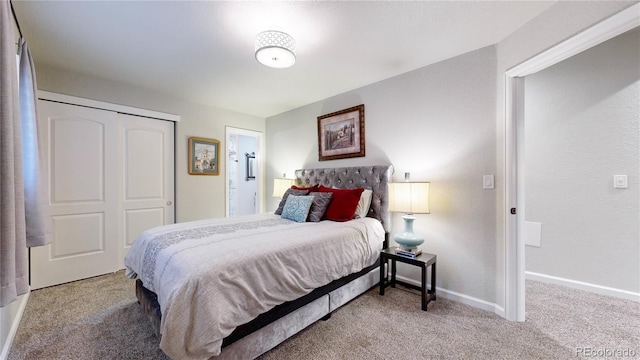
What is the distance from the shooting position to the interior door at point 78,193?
2.58m

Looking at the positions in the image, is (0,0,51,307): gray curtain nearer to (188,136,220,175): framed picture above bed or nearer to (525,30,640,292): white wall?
(188,136,220,175): framed picture above bed

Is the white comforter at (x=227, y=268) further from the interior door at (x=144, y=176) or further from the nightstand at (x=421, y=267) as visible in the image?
the interior door at (x=144, y=176)

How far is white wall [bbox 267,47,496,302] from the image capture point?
2.14m

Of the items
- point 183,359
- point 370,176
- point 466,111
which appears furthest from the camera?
point 370,176

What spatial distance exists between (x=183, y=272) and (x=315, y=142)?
2741mm

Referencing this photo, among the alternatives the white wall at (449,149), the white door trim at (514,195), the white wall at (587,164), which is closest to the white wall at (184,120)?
the white wall at (449,149)

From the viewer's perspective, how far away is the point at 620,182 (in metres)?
2.24

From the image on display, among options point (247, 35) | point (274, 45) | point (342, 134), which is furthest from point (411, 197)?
point (247, 35)

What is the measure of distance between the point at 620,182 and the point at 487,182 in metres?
1.34

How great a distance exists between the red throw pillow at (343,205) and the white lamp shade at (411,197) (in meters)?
0.40

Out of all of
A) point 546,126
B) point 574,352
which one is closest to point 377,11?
point 546,126

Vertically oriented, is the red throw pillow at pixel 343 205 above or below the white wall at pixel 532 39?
below

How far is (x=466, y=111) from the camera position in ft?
7.39

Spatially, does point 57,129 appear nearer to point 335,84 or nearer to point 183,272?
point 183,272
